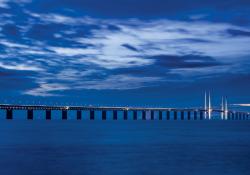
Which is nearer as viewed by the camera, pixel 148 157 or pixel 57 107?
pixel 148 157

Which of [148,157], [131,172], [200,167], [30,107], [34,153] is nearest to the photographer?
[131,172]

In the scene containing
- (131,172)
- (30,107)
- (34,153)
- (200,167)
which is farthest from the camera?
(30,107)

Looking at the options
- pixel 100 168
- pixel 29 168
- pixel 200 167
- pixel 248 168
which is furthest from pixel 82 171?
pixel 248 168

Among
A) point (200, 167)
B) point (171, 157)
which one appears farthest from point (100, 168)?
point (171, 157)

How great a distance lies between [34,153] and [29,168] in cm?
1239

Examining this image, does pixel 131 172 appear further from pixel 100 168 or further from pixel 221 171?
pixel 221 171

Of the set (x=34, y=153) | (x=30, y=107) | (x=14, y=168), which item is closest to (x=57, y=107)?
(x=30, y=107)

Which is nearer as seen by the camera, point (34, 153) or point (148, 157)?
point (148, 157)

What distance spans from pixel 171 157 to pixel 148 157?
234 centimetres

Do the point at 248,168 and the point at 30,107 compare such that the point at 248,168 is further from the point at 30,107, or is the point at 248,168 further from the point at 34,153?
the point at 30,107

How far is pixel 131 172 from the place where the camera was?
34312mm

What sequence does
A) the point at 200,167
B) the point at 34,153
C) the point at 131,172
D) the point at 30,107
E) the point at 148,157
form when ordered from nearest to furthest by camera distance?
the point at 131,172, the point at 200,167, the point at 148,157, the point at 34,153, the point at 30,107

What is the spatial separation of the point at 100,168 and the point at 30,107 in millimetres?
156635

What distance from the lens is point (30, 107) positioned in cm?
18875
